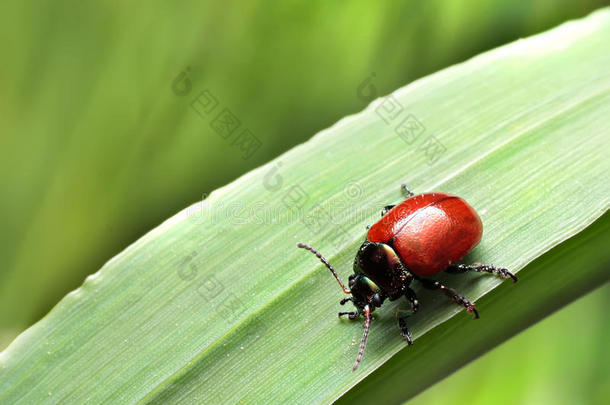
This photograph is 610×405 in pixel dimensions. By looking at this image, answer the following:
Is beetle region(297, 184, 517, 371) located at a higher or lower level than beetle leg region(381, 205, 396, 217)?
lower

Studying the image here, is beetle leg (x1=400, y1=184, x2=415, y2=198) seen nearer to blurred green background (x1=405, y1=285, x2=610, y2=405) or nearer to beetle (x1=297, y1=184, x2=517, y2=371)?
beetle (x1=297, y1=184, x2=517, y2=371)

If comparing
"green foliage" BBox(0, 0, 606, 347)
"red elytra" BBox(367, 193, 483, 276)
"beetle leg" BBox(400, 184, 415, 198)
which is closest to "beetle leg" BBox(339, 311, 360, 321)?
"red elytra" BBox(367, 193, 483, 276)

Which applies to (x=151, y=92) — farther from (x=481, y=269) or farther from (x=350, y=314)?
(x=481, y=269)

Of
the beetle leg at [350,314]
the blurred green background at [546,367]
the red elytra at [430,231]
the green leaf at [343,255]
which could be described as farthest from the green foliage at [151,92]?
the blurred green background at [546,367]

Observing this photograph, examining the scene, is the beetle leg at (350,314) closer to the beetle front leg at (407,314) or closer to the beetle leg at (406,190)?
the beetle front leg at (407,314)

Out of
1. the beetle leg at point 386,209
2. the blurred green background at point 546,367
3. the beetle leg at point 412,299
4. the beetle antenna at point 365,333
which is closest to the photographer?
the beetle antenna at point 365,333

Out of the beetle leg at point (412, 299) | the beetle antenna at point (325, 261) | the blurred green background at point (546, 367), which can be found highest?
the beetle antenna at point (325, 261)

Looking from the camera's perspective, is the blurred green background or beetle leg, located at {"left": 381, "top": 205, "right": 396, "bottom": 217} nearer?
beetle leg, located at {"left": 381, "top": 205, "right": 396, "bottom": 217}
